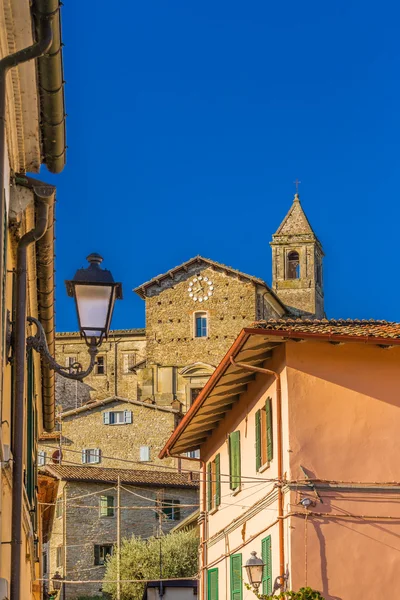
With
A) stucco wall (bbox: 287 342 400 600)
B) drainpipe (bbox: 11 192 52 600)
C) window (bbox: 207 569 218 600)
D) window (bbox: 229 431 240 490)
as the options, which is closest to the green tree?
window (bbox: 207 569 218 600)

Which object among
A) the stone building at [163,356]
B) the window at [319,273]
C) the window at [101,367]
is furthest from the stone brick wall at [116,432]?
the window at [319,273]

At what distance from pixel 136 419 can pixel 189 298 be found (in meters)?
10.7

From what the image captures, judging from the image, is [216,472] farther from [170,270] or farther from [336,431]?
[170,270]

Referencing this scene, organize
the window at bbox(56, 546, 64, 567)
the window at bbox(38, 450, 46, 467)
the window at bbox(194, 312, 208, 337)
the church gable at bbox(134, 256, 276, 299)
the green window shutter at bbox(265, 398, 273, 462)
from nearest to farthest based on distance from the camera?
the green window shutter at bbox(265, 398, 273, 462)
the window at bbox(56, 546, 64, 567)
the window at bbox(38, 450, 46, 467)
the church gable at bbox(134, 256, 276, 299)
the window at bbox(194, 312, 208, 337)

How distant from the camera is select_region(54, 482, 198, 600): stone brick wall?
2035 inches

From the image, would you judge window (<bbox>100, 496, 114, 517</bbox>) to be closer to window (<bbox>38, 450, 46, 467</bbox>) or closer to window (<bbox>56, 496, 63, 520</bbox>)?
window (<bbox>56, 496, 63, 520</bbox>)

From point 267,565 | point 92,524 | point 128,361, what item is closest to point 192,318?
point 128,361

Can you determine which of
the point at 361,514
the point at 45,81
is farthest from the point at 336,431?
the point at 45,81

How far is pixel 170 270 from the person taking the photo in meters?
72.4

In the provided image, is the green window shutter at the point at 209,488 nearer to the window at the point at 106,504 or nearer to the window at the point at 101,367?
the window at the point at 106,504

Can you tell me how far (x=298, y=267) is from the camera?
8625 cm

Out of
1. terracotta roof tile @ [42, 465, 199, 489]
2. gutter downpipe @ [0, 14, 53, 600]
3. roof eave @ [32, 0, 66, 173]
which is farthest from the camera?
terracotta roof tile @ [42, 465, 199, 489]

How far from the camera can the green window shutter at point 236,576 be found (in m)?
21.3

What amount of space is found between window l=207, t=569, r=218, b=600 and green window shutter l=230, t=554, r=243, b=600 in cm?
191
